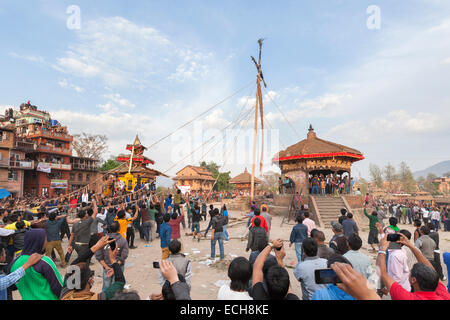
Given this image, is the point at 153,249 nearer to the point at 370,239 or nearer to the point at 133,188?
the point at 133,188

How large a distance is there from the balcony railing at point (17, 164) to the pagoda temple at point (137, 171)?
18410 millimetres

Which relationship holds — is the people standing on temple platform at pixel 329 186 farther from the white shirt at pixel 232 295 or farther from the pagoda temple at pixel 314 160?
the white shirt at pixel 232 295

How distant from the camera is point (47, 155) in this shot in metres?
32.0

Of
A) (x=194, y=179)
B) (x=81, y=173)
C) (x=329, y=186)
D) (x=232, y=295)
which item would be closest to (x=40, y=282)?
(x=232, y=295)

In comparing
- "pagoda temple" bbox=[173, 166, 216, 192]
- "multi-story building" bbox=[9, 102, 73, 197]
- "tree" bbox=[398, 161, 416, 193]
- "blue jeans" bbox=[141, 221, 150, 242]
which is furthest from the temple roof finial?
"tree" bbox=[398, 161, 416, 193]

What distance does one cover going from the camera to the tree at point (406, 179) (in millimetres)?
58178

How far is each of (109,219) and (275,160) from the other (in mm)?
15509

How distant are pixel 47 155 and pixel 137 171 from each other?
24357mm

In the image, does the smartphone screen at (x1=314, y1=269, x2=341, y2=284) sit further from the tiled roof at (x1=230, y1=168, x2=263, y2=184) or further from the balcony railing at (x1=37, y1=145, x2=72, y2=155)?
the tiled roof at (x1=230, y1=168, x2=263, y2=184)

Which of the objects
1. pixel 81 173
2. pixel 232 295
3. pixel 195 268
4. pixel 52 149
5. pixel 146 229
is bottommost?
pixel 195 268

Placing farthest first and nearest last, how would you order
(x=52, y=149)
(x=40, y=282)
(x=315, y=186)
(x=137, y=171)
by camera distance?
(x=52, y=149) < (x=315, y=186) < (x=137, y=171) < (x=40, y=282)

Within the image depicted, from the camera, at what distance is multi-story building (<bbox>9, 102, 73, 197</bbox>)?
3020 cm

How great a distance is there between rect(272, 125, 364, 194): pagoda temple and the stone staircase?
1.69 m

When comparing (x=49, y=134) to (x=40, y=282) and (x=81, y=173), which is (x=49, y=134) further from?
(x=40, y=282)
